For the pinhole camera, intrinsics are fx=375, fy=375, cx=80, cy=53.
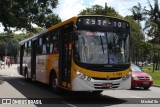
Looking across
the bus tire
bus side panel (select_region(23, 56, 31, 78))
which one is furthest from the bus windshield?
bus side panel (select_region(23, 56, 31, 78))

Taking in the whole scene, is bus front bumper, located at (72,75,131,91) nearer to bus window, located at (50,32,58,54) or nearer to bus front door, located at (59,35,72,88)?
bus front door, located at (59,35,72,88)

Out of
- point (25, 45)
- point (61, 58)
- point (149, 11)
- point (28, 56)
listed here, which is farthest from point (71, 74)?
point (149, 11)

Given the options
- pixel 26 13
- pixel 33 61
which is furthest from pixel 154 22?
pixel 33 61

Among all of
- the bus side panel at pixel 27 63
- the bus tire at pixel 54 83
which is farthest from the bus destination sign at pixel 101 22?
the bus side panel at pixel 27 63

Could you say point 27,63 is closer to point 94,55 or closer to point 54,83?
point 54,83

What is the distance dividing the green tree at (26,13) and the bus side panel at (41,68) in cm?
1022

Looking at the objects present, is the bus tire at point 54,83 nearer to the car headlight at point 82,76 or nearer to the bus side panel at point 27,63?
the car headlight at point 82,76

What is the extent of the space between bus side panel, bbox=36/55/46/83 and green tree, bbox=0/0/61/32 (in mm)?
10224

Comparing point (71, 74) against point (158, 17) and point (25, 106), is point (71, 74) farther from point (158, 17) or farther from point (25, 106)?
point (158, 17)

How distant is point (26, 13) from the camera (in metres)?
34.4

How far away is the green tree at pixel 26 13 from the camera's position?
102ft

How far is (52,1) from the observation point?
35.4m

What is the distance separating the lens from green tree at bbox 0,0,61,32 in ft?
102

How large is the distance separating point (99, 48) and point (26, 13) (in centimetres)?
2105
